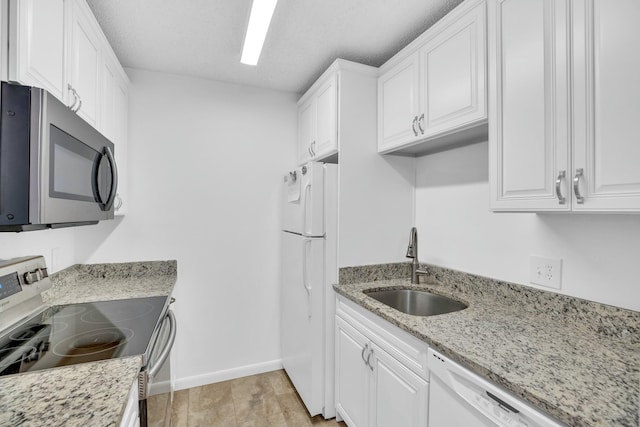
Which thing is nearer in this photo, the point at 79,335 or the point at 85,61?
the point at 79,335

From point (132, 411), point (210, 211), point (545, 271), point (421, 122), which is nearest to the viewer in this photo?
point (132, 411)

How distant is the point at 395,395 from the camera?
4.57 feet

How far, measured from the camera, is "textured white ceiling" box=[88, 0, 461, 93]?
5.17 feet

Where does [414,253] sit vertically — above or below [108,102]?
below

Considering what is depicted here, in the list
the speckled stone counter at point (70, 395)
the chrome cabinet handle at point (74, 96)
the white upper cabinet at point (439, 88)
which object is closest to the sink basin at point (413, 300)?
the white upper cabinet at point (439, 88)

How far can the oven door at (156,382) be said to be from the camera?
983 mm

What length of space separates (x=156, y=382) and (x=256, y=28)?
176 centimetres

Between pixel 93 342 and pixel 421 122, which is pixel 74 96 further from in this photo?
pixel 421 122

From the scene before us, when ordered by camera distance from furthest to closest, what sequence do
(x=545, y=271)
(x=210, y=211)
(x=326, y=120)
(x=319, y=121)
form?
(x=210, y=211) < (x=319, y=121) < (x=326, y=120) < (x=545, y=271)

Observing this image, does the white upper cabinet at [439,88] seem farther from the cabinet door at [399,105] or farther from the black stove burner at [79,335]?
the black stove burner at [79,335]

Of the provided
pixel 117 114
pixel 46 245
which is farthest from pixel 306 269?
pixel 117 114

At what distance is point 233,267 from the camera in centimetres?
253

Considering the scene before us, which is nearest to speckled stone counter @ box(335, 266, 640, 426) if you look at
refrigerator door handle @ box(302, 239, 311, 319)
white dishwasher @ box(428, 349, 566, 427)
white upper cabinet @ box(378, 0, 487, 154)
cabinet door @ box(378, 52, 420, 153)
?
white dishwasher @ box(428, 349, 566, 427)

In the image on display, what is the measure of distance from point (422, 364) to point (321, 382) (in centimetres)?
100
